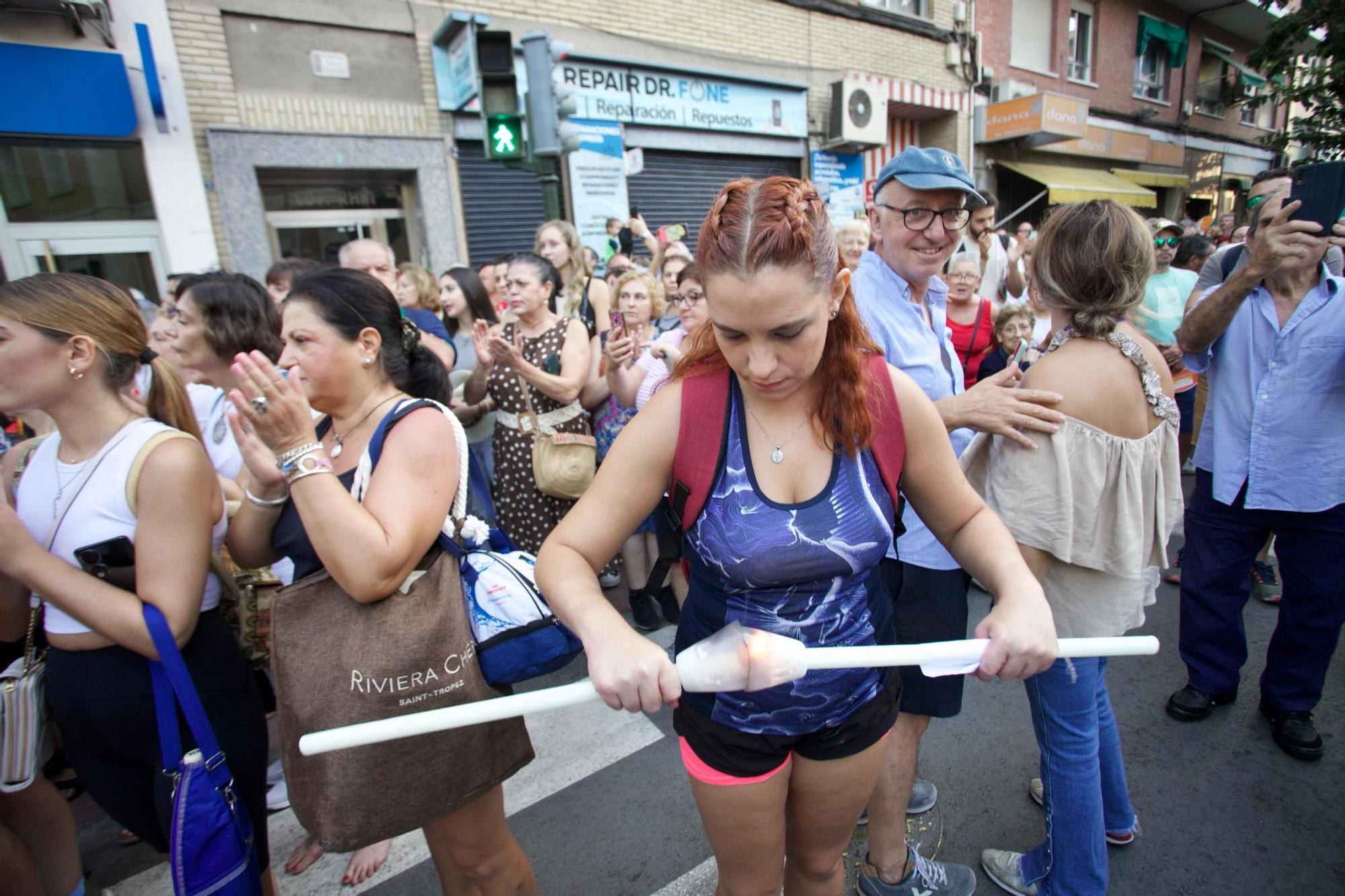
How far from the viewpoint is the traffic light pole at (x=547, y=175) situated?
20.0 feet

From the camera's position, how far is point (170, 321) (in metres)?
3.61

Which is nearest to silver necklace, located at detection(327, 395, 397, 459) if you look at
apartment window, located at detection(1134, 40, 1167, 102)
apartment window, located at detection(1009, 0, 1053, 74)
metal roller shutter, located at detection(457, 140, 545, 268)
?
metal roller shutter, located at detection(457, 140, 545, 268)

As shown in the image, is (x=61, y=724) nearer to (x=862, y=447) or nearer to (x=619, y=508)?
(x=619, y=508)

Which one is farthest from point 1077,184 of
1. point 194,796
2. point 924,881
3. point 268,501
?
point 194,796

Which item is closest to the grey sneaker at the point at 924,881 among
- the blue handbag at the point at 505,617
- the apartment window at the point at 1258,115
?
the blue handbag at the point at 505,617

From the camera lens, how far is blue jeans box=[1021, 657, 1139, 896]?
1.91 meters

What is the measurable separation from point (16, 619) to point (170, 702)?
0.66 metres

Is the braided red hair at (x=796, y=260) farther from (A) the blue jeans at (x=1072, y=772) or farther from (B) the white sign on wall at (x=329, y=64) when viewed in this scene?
(B) the white sign on wall at (x=329, y=64)

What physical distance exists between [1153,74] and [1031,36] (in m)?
5.96

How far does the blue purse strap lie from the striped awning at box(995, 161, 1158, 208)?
16.7 meters

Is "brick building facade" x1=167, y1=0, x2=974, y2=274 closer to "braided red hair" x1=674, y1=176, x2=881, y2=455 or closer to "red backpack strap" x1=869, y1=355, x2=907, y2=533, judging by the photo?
"braided red hair" x1=674, y1=176, x2=881, y2=455

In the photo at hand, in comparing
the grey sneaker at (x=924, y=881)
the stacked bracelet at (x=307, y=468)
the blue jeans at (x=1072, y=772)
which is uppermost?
the stacked bracelet at (x=307, y=468)

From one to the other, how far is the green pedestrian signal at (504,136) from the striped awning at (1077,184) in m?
12.7

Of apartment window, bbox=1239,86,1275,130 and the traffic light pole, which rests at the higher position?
apartment window, bbox=1239,86,1275,130
